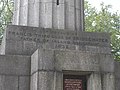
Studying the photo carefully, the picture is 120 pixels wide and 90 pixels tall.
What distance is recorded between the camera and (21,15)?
38.4 ft

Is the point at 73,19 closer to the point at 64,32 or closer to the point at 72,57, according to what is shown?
the point at 64,32

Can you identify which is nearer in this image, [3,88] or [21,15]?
[3,88]

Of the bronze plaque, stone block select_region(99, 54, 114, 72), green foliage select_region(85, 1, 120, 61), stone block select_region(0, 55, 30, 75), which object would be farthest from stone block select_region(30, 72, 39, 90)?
green foliage select_region(85, 1, 120, 61)

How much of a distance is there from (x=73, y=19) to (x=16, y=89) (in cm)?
404

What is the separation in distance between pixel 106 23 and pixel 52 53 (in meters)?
20.0

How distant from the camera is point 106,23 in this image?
28.0 metres

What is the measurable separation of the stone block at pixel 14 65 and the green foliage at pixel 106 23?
17367mm

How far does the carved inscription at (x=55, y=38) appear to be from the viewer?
10260 mm

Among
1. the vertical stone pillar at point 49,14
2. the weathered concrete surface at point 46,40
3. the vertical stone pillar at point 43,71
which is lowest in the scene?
the vertical stone pillar at point 43,71

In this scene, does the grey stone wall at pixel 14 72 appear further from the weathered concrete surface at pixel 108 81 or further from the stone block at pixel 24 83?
the weathered concrete surface at pixel 108 81

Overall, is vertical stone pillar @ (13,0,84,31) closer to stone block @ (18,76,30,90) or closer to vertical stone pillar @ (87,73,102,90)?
stone block @ (18,76,30,90)

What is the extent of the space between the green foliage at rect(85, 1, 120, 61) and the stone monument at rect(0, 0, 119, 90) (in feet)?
49.8

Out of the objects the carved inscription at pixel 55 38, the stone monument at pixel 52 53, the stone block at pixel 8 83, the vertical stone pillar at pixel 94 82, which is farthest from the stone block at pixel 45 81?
the carved inscription at pixel 55 38

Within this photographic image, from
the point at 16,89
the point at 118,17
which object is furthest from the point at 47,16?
the point at 118,17
